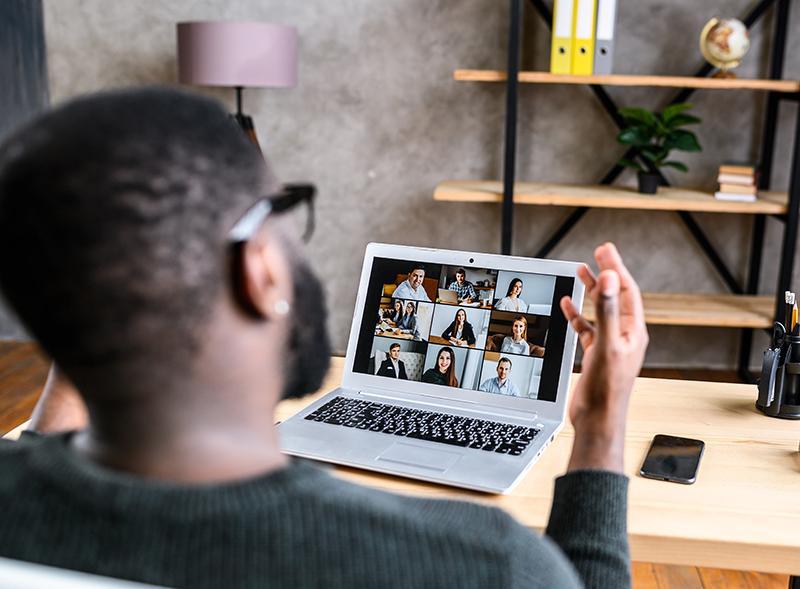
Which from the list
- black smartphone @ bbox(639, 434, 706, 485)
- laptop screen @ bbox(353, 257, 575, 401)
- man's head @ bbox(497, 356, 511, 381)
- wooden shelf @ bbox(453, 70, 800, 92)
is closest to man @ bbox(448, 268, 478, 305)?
laptop screen @ bbox(353, 257, 575, 401)

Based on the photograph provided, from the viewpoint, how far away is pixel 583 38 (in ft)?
9.85

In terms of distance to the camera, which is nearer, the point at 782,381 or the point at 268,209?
the point at 268,209

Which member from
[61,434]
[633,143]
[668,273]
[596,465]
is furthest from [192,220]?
[668,273]

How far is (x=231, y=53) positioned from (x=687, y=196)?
5.72ft

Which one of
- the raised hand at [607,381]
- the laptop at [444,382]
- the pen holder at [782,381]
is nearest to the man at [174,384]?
the raised hand at [607,381]

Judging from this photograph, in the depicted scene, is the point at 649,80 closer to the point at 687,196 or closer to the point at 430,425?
the point at 687,196

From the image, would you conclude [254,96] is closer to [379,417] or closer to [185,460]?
[379,417]

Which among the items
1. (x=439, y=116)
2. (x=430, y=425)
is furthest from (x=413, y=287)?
(x=439, y=116)

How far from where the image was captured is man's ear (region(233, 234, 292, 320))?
1.83ft

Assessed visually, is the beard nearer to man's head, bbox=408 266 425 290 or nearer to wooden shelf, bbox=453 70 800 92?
man's head, bbox=408 266 425 290

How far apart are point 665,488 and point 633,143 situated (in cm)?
225

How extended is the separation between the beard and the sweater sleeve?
0.86 ft

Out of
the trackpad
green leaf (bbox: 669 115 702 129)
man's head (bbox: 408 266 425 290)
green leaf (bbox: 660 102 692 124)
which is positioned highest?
green leaf (bbox: 660 102 692 124)

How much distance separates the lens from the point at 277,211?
60cm
